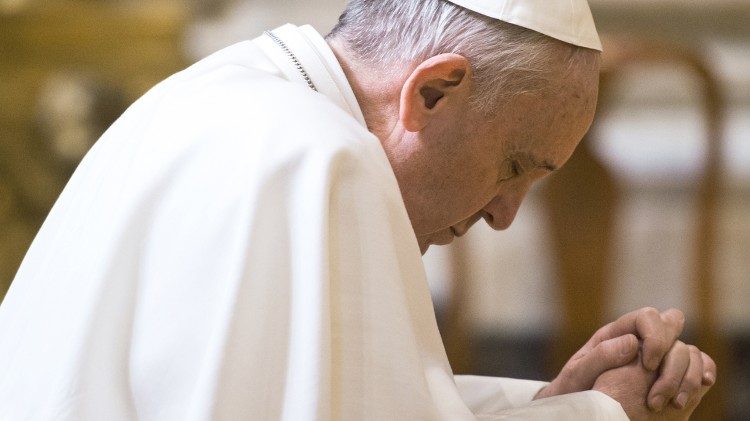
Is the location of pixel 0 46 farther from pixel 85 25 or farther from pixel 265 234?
pixel 265 234

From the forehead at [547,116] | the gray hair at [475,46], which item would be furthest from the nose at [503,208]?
the gray hair at [475,46]

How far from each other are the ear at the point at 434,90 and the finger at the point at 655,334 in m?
0.51

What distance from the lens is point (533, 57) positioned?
180 cm

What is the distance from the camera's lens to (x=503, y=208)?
1.98 m

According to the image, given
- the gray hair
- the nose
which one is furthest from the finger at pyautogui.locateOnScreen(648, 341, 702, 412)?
the gray hair

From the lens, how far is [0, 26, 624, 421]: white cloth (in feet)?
4.62

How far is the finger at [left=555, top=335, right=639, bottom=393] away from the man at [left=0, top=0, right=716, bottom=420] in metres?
0.04

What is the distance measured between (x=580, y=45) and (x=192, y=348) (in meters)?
0.84

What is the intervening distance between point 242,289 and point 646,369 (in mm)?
811

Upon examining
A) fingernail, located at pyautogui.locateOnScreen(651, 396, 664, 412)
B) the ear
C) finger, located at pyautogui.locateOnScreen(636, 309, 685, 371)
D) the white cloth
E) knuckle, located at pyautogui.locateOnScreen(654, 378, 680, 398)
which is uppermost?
the ear

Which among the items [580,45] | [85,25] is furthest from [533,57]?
[85,25]

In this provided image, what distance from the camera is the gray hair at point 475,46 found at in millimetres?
1776

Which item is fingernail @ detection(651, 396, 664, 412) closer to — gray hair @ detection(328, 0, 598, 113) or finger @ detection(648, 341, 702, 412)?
finger @ detection(648, 341, 702, 412)

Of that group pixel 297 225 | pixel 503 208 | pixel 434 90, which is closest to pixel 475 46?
pixel 434 90
